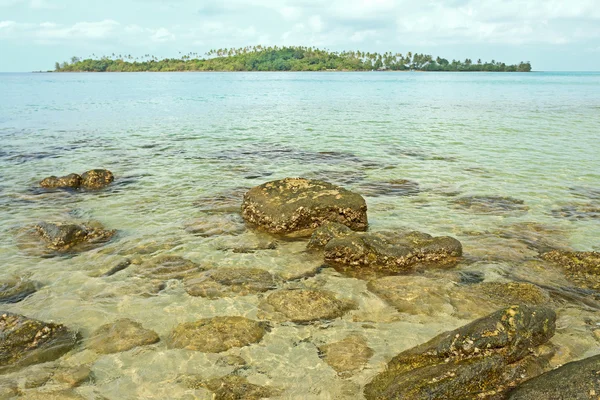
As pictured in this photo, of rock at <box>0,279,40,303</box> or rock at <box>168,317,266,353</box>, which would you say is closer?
rock at <box>168,317,266,353</box>

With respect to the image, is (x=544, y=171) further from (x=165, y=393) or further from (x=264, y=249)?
(x=165, y=393)

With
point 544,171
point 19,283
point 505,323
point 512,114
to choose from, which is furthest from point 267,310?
point 512,114

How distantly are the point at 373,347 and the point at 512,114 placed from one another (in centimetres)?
3513

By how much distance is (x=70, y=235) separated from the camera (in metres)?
9.64

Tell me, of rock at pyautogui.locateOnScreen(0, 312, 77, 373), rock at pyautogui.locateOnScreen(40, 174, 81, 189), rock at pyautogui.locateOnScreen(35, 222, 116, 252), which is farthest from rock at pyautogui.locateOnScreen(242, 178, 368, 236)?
rock at pyautogui.locateOnScreen(40, 174, 81, 189)

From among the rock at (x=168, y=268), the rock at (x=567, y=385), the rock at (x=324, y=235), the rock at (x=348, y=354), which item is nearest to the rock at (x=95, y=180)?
the rock at (x=168, y=268)

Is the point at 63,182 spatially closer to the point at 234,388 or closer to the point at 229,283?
the point at 229,283

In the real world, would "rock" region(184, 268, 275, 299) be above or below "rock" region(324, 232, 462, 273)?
below

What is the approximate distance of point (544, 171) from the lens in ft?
53.6

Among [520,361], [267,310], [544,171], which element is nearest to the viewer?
[520,361]

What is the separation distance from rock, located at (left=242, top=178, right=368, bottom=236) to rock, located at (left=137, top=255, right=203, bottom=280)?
2.37 m

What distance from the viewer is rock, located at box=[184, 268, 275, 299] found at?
7566 mm

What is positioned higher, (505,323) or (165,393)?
(505,323)

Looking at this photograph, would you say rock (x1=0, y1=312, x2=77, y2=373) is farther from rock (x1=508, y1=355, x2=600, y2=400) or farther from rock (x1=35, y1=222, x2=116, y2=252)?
rock (x1=508, y1=355, x2=600, y2=400)
